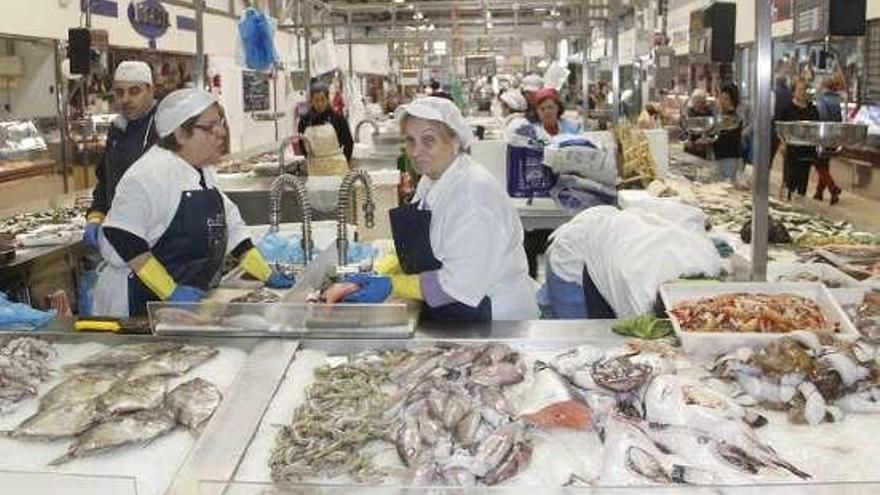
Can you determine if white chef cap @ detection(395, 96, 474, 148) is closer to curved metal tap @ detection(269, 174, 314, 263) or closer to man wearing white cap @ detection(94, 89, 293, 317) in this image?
curved metal tap @ detection(269, 174, 314, 263)

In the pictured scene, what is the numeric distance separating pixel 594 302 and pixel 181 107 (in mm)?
1904

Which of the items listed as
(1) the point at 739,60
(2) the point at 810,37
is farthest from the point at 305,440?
(1) the point at 739,60

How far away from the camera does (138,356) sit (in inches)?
106

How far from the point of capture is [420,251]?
3.28 m

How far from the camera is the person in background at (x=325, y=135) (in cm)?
783

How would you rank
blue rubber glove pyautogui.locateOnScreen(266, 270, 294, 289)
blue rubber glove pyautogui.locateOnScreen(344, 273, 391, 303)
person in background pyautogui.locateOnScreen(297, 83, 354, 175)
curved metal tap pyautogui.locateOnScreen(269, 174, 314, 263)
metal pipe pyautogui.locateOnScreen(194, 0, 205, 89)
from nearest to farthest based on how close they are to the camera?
blue rubber glove pyautogui.locateOnScreen(344, 273, 391, 303) → curved metal tap pyautogui.locateOnScreen(269, 174, 314, 263) → blue rubber glove pyautogui.locateOnScreen(266, 270, 294, 289) → metal pipe pyautogui.locateOnScreen(194, 0, 205, 89) → person in background pyautogui.locateOnScreen(297, 83, 354, 175)

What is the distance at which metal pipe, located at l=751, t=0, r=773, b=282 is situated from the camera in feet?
10.3

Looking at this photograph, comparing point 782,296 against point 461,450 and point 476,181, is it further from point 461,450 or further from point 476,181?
point 461,450

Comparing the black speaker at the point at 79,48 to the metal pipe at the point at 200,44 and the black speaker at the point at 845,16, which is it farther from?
the black speaker at the point at 845,16

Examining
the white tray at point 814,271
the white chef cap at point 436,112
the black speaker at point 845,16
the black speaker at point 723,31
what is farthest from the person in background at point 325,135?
the black speaker at point 845,16

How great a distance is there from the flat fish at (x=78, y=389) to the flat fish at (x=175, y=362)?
69mm

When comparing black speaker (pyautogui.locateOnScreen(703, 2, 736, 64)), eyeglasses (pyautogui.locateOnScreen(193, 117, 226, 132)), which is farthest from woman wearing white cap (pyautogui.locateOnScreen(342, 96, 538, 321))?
black speaker (pyautogui.locateOnScreen(703, 2, 736, 64))

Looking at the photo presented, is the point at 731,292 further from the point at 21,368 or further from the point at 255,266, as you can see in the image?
the point at 21,368

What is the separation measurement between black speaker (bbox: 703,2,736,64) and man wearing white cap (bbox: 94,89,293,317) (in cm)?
264
